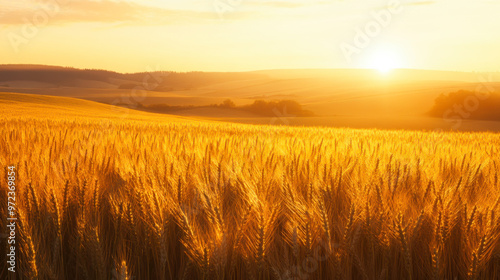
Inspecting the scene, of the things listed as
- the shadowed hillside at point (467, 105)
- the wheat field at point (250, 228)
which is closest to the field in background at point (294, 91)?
the shadowed hillside at point (467, 105)

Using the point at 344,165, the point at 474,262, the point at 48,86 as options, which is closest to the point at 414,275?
the point at 474,262

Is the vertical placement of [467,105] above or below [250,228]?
above

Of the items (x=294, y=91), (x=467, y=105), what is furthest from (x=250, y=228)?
(x=294, y=91)

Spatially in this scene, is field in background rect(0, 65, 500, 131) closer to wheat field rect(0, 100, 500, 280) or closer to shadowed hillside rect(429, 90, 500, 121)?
shadowed hillside rect(429, 90, 500, 121)

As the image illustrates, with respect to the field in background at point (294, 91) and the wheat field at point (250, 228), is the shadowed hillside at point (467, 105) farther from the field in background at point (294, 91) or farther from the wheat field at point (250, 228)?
the wheat field at point (250, 228)

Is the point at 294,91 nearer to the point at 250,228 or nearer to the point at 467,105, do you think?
the point at 467,105

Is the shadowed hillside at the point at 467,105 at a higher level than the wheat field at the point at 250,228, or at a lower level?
higher

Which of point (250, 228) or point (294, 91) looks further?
point (294, 91)

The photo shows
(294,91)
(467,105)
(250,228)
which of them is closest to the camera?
(250,228)

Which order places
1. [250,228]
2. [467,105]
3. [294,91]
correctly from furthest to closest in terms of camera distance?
1. [294,91]
2. [467,105]
3. [250,228]

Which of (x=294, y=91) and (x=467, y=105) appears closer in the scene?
(x=467, y=105)

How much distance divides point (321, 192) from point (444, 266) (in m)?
0.45

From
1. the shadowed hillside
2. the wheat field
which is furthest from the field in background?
the wheat field

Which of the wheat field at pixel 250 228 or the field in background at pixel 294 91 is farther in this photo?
the field in background at pixel 294 91
